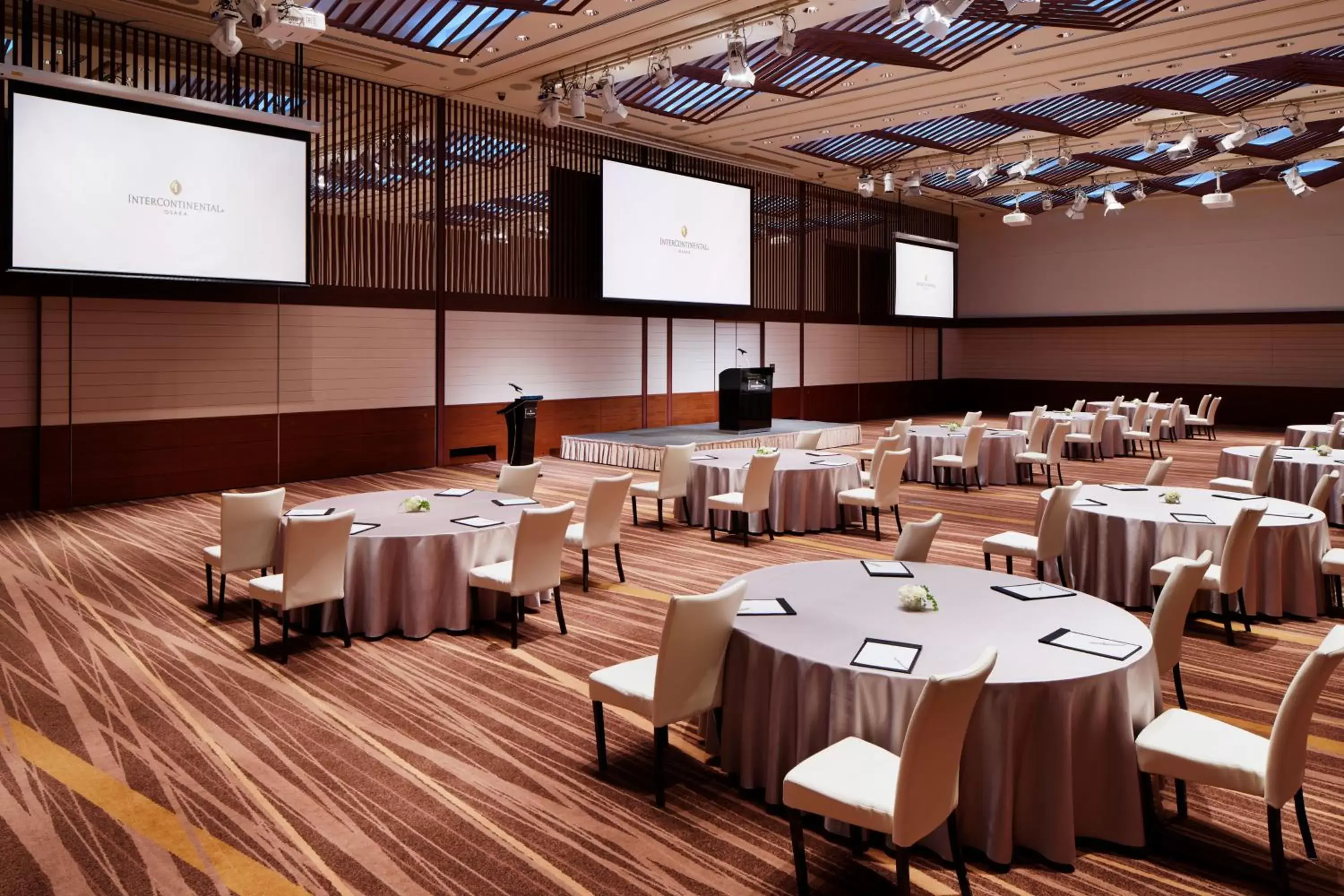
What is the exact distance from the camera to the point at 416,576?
5.32m

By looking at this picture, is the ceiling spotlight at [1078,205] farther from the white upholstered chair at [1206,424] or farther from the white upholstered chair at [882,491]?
the white upholstered chair at [882,491]

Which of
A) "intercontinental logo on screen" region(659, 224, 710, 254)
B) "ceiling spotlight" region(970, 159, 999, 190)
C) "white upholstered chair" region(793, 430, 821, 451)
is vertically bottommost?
"white upholstered chair" region(793, 430, 821, 451)

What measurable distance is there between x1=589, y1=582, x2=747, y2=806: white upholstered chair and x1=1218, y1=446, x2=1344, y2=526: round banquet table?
278 inches

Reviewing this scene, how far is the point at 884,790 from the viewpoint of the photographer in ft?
8.85

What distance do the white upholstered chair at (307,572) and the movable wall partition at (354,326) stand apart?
5891mm

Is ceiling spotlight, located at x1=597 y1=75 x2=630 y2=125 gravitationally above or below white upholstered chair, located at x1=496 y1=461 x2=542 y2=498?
above

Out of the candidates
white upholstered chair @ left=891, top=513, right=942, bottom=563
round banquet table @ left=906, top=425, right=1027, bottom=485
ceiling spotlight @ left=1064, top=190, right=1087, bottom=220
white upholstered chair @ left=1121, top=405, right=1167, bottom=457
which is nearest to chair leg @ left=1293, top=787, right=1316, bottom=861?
white upholstered chair @ left=891, top=513, right=942, bottom=563

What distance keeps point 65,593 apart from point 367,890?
14.9ft

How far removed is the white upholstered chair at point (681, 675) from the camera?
3289 millimetres

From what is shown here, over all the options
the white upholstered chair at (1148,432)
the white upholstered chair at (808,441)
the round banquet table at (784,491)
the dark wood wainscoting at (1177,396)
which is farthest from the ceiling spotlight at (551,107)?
the dark wood wainscoting at (1177,396)

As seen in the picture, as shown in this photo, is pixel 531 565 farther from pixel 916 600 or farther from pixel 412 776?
pixel 916 600

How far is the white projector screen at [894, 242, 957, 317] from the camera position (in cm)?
2009

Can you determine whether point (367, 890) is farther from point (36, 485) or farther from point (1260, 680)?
point (36, 485)

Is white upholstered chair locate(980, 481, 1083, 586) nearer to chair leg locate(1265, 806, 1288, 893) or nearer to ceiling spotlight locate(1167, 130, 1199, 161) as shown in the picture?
chair leg locate(1265, 806, 1288, 893)
